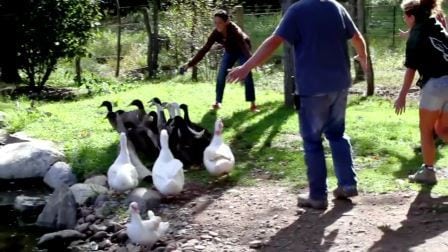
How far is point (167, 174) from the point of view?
6250mm

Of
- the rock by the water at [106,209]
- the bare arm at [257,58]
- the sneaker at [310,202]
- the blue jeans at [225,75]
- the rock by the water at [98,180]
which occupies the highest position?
the bare arm at [257,58]

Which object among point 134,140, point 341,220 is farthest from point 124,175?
point 341,220

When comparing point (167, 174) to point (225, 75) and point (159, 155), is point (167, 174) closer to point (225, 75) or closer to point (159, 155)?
point (159, 155)

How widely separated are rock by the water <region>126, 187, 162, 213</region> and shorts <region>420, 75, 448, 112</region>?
97.1 inches

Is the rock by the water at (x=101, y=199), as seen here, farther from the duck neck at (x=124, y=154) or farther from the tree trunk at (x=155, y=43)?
the tree trunk at (x=155, y=43)

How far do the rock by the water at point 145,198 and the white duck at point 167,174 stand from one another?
4.6 inches

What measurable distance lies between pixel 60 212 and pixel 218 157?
1.59 metres

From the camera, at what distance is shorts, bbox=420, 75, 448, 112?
18.7 feet

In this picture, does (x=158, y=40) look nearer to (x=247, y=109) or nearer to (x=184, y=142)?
(x=247, y=109)

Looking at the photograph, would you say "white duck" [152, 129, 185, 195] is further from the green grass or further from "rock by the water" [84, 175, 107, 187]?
"rock by the water" [84, 175, 107, 187]

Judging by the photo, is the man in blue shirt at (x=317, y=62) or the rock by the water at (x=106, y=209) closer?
the man in blue shirt at (x=317, y=62)

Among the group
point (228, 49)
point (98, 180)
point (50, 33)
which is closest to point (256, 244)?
point (98, 180)

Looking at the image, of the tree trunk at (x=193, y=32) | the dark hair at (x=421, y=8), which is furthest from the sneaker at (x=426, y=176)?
the tree trunk at (x=193, y=32)

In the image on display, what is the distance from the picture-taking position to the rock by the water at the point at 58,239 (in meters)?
6.18
